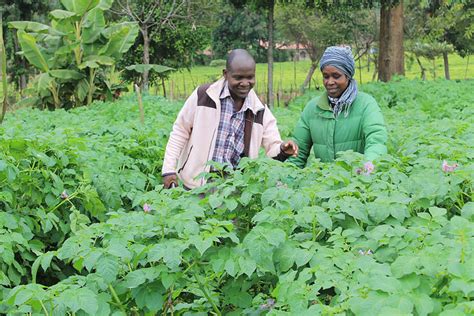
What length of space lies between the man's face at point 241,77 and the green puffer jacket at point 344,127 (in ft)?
1.63

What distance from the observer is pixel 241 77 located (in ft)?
15.3

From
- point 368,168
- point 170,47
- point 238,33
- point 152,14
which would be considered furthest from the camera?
point 238,33

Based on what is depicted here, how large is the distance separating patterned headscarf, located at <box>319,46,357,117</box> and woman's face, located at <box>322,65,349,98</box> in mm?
22

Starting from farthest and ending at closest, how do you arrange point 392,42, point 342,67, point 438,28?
point 438,28 → point 392,42 → point 342,67

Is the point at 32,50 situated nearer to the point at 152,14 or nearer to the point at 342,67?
the point at 152,14

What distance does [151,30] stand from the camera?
90.7 ft

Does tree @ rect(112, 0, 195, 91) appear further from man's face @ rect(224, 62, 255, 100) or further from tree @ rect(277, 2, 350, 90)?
man's face @ rect(224, 62, 255, 100)

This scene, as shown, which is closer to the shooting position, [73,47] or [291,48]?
[73,47]

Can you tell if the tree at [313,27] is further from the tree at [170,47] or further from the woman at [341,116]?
the woman at [341,116]

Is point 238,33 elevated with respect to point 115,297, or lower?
lower

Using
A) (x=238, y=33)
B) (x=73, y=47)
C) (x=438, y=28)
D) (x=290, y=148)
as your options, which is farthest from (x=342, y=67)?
(x=238, y=33)

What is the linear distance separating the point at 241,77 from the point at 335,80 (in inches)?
23.2

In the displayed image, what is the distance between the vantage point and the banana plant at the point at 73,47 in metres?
15.2

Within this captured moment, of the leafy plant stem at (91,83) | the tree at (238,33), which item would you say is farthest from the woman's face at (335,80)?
the tree at (238,33)
